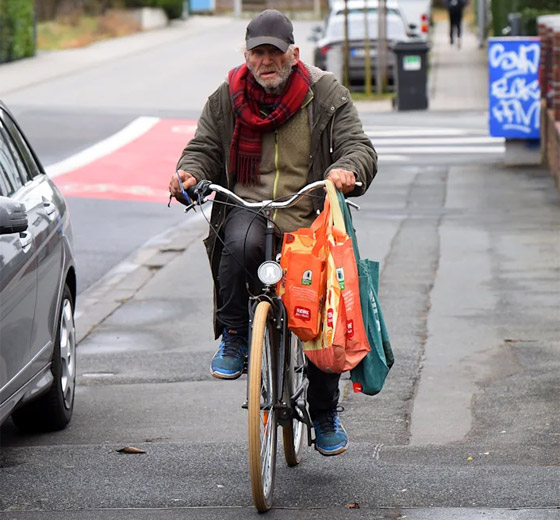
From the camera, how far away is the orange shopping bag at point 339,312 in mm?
4980

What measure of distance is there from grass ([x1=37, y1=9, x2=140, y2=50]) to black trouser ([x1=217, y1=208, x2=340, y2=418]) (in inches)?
1415

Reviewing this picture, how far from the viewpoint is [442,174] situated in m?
17.4

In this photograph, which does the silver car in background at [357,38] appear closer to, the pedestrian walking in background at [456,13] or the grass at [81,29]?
the pedestrian walking in background at [456,13]

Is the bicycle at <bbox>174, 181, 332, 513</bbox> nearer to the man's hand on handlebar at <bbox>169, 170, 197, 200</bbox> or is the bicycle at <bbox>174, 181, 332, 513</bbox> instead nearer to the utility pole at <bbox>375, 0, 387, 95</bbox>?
the man's hand on handlebar at <bbox>169, 170, 197, 200</bbox>

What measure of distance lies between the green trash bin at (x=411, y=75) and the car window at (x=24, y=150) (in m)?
18.4

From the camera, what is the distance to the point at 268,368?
199 inches

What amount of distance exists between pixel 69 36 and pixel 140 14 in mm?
5365

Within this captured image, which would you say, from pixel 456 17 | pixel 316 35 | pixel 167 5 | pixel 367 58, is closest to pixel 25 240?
pixel 367 58

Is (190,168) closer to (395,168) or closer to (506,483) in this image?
(506,483)

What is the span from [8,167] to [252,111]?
5.00ft

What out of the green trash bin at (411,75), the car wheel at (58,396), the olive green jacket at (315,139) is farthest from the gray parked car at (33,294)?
the green trash bin at (411,75)

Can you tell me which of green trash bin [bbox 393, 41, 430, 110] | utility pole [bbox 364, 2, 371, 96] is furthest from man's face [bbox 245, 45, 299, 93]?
utility pole [bbox 364, 2, 371, 96]

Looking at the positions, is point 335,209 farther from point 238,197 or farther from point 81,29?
point 81,29

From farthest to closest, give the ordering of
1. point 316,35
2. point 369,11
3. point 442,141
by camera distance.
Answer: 1. point 369,11
2. point 316,35
3. point 442,141
